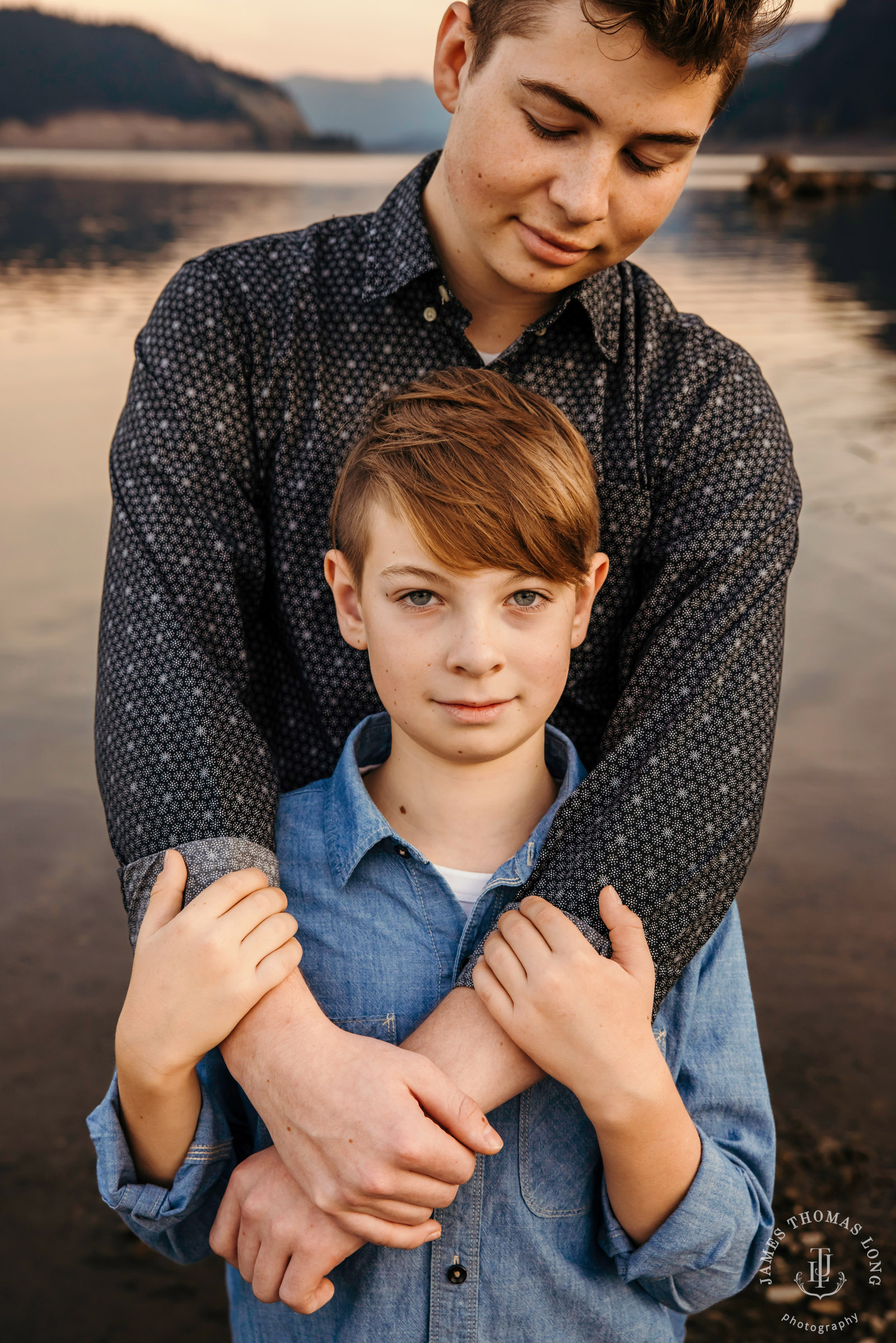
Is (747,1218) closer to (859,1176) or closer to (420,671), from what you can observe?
(420,671)

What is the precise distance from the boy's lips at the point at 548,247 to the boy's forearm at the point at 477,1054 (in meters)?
1.04

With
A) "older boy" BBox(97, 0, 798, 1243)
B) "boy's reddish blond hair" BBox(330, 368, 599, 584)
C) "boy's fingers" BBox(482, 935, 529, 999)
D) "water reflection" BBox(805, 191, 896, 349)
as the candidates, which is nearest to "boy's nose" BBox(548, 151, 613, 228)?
"older boy" BBox(97, 0, 798, 1243)

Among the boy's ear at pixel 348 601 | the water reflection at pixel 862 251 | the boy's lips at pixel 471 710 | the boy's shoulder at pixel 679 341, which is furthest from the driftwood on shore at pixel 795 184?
the boy's lips at pixel 471 710

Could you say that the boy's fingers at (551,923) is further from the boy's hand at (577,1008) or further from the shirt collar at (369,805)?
the shirt collar at (369,805)

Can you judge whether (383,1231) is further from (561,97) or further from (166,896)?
(561,97)

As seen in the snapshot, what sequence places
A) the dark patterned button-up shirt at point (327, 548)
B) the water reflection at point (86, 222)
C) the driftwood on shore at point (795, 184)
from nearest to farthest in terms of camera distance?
the dark patterned button-up shirt at point (327, 548), the water reflection at point (86, 222), the driftwood on shore at point (795, 184)

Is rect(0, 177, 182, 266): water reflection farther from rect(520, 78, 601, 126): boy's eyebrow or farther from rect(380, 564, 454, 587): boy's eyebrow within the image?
rect(380, 564, 454, 587): boy's eyebrow

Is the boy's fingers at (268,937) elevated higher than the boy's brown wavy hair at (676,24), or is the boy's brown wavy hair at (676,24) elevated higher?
the boy's brown wavy hair at (676,24)

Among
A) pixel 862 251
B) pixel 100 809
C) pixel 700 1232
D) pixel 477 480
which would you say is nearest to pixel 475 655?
pixel 477 480

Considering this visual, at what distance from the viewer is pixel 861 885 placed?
12.2ft

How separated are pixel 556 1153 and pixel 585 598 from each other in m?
0.77

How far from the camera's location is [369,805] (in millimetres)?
1538

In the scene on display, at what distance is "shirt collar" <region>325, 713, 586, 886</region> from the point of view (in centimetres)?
151

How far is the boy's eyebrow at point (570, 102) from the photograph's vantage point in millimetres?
1418
